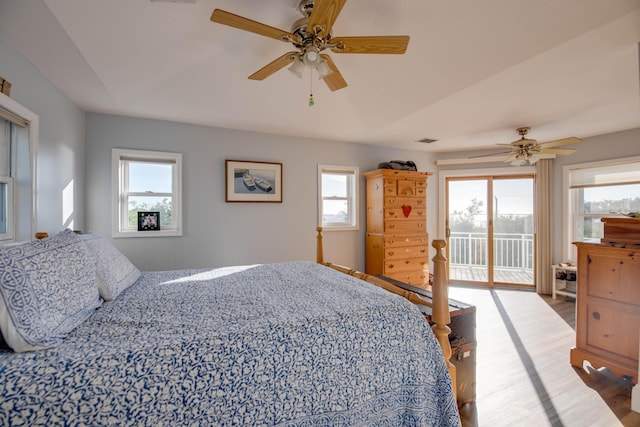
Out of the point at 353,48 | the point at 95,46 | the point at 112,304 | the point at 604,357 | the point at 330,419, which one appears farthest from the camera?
the point at 604,357

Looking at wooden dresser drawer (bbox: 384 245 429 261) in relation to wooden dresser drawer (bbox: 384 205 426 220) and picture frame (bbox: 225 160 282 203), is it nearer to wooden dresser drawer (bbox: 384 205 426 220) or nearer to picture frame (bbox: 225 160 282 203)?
wooden dresser drawer (bbox: 384 205 426 220)

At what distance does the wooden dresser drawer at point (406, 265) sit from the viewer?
414 centimetres

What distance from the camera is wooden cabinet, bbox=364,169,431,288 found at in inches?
164

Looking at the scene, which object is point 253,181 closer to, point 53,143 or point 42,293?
point 53,143

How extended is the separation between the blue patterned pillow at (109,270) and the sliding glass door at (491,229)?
196 inches

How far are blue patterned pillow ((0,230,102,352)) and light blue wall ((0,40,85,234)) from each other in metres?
1.42

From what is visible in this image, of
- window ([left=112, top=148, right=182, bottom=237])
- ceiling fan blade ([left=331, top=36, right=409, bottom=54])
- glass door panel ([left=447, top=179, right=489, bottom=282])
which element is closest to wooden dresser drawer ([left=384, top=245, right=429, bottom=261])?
glass door panel ([left=447, top=179, right=489, bottom=282])

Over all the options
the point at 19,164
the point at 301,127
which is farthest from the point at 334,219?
the point at 19,164

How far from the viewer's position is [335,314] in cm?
135

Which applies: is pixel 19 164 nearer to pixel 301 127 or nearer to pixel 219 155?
pixel 219 155

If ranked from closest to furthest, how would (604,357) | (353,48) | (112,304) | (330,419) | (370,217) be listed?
(330,419), (112,304), (353,48), (604,357), (370,217)

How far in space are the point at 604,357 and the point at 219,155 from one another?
170 inches

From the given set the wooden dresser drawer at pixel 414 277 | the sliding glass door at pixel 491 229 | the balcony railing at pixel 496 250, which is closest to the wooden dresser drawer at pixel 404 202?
the wooden dresser drawer at pixel 414 277

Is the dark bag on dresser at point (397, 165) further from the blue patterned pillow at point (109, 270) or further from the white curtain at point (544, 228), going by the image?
the blue patterned pillow at point (109, 270)
